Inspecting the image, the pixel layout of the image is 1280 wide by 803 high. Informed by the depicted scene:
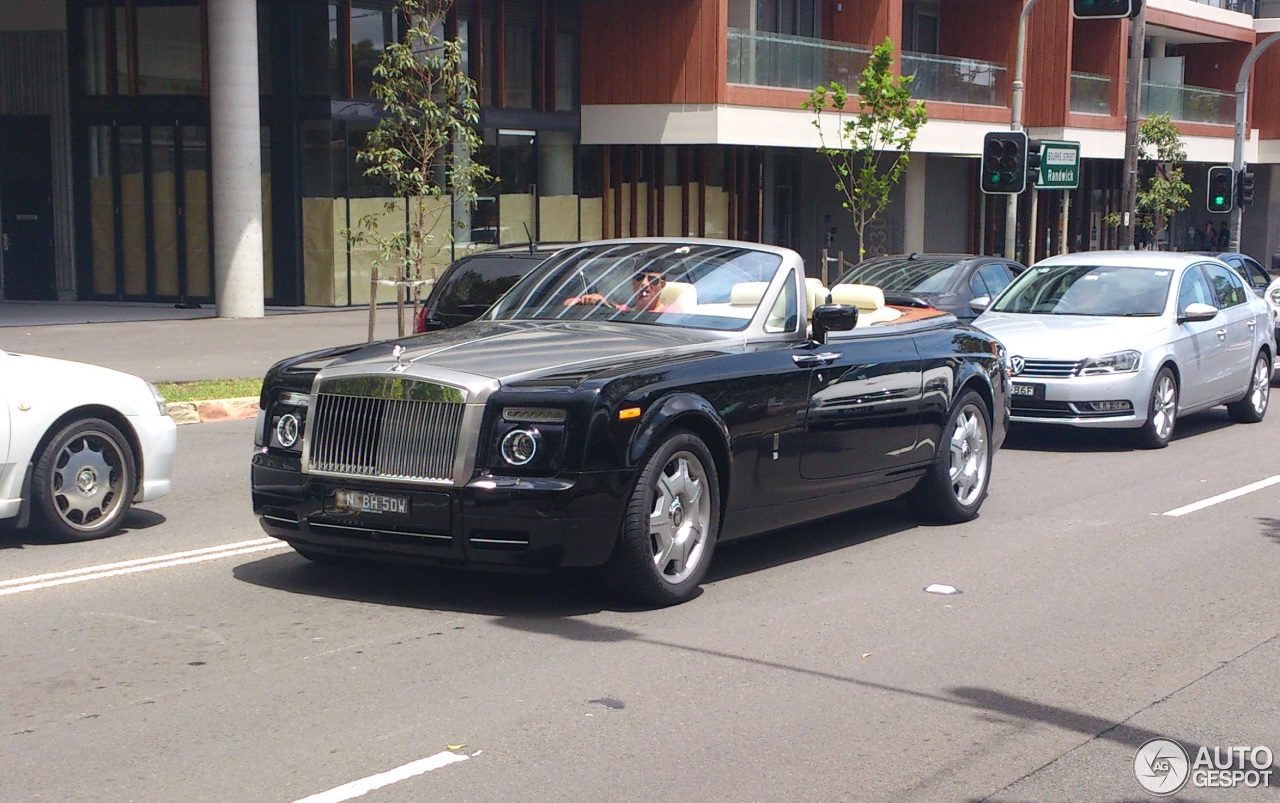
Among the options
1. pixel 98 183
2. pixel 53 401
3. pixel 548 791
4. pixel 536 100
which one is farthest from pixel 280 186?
pixel 548 791

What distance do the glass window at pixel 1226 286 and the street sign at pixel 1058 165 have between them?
7.70 m

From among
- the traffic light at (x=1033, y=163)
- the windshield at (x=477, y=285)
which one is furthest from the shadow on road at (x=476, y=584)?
the traffic light at (x=1033, y=163)

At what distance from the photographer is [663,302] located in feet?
28.1

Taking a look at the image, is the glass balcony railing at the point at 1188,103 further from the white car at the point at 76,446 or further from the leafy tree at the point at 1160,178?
the white car at the point at 76,446

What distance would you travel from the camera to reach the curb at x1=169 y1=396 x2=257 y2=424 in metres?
14.7

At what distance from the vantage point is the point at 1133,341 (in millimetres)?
13711

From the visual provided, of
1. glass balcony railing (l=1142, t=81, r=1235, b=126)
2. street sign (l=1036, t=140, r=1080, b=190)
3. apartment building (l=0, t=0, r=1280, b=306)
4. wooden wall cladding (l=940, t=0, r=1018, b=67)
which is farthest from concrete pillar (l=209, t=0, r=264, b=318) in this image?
glass balcony railing (l=1142, t=81, r=1235, b=126)

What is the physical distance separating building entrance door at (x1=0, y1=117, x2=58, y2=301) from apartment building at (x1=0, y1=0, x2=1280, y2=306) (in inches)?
1.7

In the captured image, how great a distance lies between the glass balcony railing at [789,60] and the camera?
31641mm

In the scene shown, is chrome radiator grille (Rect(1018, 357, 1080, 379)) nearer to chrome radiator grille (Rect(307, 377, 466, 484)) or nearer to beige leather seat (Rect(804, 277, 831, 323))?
beige leather seat (Rect(804, 277, 831, 323))

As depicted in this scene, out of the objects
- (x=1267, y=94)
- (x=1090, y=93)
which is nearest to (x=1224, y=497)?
(x=1090, y=93)

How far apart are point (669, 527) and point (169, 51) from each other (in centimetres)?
2371

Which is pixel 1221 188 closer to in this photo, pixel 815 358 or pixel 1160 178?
pixel 1160 178

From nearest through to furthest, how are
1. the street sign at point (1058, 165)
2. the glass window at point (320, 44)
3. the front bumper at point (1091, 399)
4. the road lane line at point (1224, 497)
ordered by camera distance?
the road lane line at point (1224, 497) < the front bumper at point (1091, 399) < the street sign at point (1058, 165) < the glass window at point (320, 44)
